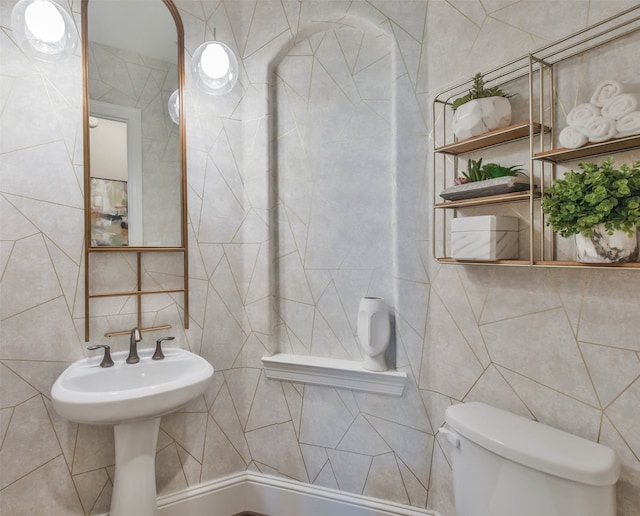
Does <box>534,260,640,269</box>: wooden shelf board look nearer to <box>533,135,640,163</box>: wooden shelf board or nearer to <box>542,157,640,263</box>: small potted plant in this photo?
<box>542,157,640,263</box>: small potted plant

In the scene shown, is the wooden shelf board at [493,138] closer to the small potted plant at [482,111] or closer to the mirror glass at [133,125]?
the small potted plant at [482,111]

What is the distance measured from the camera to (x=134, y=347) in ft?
4.85

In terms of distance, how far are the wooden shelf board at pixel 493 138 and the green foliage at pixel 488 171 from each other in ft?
0.21

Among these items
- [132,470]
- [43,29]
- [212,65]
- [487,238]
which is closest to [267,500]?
[132,470]

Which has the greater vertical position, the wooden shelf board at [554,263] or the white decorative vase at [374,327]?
the wooden shelf board at [554,263]

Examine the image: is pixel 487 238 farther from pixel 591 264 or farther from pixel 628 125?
pixel 628 125

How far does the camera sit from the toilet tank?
35.4 inches

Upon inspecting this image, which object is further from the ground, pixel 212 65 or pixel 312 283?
pixel 212 65

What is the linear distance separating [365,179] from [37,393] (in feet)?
5.04

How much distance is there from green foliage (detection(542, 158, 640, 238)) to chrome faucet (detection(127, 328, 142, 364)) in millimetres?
1494

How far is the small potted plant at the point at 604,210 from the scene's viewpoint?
850 mm

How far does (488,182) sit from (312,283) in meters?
0.89

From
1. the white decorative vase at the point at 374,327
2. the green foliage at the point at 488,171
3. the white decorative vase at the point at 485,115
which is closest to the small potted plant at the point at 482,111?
the white decorative vase at the point at 485,115

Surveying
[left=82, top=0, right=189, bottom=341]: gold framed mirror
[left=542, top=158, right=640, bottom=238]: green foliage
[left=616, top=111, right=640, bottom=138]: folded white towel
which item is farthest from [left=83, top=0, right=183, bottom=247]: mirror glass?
[left=616, top=111, right=640, bottom=138]: folded white towel
